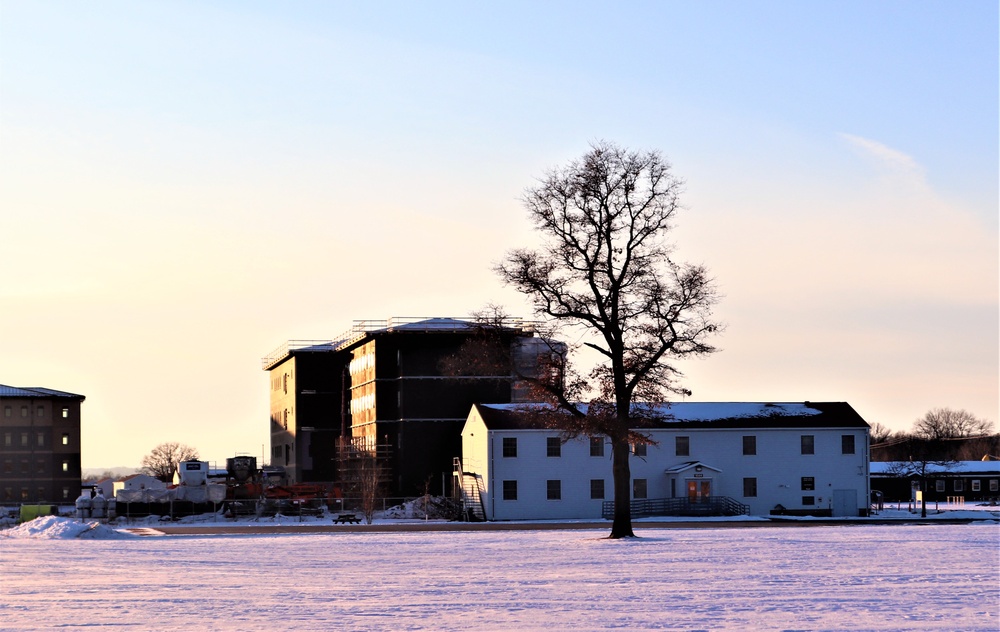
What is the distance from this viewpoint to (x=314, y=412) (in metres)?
111

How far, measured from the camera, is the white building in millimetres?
74000

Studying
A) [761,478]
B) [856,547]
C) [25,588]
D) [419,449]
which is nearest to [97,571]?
[25,588]

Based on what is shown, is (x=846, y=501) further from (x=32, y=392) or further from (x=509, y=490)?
(x=32, y=392)

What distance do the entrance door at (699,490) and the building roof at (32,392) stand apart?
278ft

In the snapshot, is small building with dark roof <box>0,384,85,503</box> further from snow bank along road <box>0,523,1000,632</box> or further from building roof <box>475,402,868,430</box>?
snow bank along road <box>0,523,1000,632</box>

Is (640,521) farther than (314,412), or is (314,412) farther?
(314,412)

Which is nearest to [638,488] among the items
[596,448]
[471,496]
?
[596,448]

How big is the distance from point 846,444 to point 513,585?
176 feet

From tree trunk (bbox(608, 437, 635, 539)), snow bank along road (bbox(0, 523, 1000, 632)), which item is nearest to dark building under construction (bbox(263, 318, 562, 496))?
tree trunk (bbox(608, 437, 635, 539))

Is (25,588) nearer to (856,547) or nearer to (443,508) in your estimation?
(856,547)

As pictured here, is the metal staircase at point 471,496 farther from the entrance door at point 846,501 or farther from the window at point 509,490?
the entrance door at point 846,501

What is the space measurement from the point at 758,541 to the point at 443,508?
1343 inches

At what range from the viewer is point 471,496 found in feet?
254

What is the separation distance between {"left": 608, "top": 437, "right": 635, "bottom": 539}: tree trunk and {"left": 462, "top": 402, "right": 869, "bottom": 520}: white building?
80.5 feet
